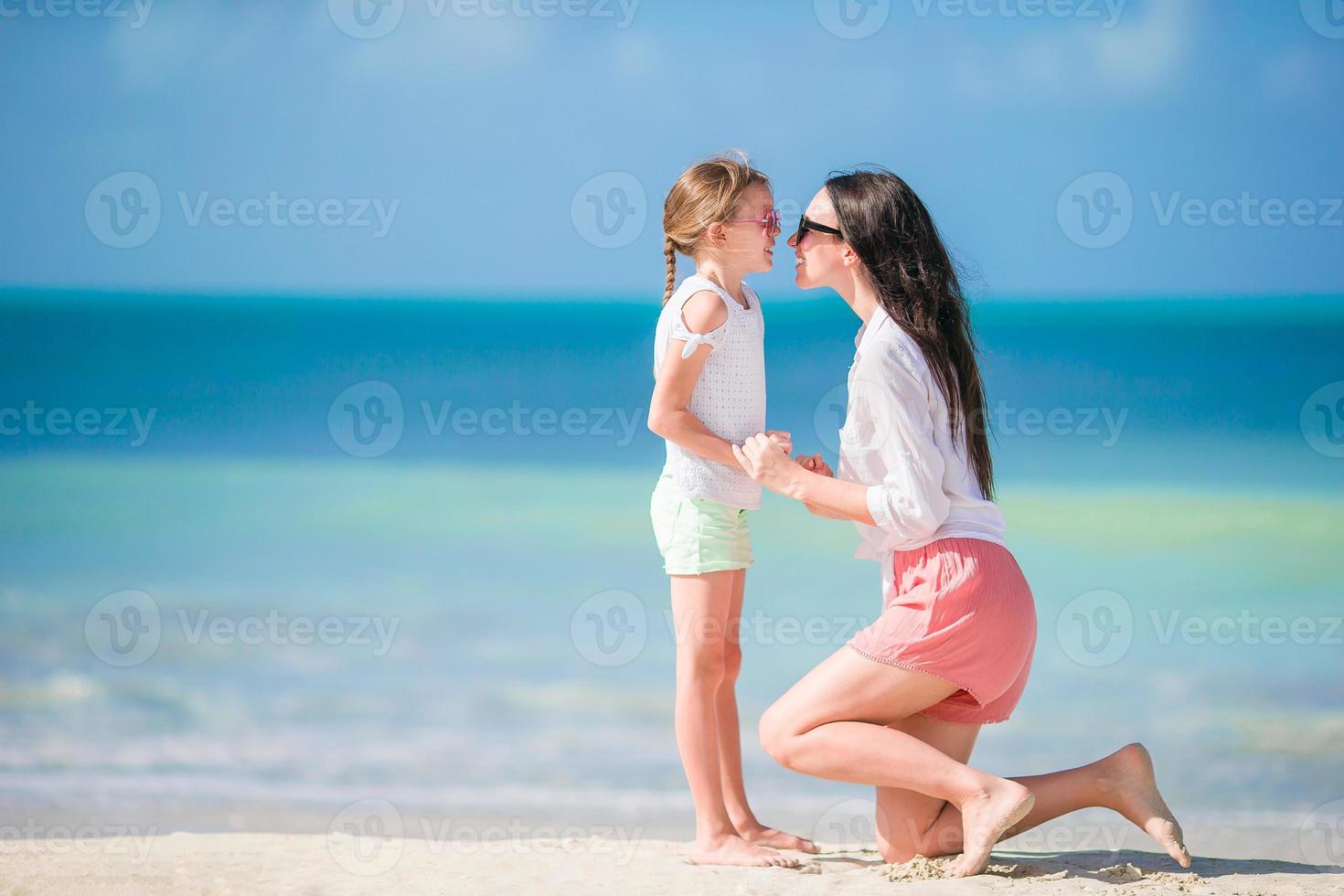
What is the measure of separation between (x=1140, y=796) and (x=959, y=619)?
0.45 m

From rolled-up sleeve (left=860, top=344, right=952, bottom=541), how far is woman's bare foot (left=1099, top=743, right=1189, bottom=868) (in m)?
0.53

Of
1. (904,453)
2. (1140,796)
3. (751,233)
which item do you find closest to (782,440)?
(904,453)

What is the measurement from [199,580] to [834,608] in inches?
104

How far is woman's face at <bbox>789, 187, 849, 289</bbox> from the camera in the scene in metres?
2.41

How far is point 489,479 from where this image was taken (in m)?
7.91

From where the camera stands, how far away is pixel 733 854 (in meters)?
2.40

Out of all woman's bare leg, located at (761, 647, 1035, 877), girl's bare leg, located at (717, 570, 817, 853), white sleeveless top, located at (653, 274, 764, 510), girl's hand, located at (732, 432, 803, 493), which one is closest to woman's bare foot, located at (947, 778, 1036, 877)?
woman's bare leg, located at (761, 647, 1035, 877)

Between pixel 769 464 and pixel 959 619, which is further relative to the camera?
pixel 769 464

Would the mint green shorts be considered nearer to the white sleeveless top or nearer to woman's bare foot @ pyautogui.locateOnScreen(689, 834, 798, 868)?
the white sleeveless top

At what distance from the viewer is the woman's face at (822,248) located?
7.89 ft

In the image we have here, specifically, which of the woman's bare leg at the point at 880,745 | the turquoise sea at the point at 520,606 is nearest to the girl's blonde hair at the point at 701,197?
the woman's bare leg at the point at 880,745

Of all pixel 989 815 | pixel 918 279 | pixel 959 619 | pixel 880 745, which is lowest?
pixel 989 815

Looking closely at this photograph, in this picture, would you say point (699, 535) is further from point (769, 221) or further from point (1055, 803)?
point (1055, 803)

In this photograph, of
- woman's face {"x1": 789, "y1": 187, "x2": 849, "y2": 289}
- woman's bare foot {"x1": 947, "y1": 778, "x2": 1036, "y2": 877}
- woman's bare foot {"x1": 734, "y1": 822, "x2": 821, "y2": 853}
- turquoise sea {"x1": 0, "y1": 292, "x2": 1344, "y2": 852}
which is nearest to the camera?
woman's bare foot {"x1": 947, "y1": 778, "x2": 1036, "y2": 877}
